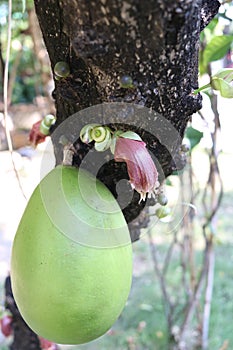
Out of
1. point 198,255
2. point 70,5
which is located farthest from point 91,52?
point 198,255

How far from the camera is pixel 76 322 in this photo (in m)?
0.33

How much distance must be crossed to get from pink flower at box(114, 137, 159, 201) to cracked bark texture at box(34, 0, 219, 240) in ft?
0.09

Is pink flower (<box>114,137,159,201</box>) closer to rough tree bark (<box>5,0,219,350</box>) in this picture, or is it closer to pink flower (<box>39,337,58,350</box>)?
rough tree bark (<box>5,0,219,350</box>)

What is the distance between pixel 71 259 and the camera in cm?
32

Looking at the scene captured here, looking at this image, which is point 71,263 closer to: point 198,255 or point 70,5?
point 70,5

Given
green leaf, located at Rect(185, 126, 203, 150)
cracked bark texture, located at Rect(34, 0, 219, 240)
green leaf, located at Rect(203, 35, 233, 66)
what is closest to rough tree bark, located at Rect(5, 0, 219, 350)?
cracked bark texture, located at Rect(34, 0, 219, 240)

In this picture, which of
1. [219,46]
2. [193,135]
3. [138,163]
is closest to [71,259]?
[138,163]

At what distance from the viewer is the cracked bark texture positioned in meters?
0.24

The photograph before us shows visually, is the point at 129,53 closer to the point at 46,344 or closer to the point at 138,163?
the point at 138,163

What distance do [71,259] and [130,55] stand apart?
0.15 metres

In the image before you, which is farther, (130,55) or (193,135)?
(193,135)

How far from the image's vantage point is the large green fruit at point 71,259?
0.32 meters

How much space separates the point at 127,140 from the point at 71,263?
0.33 ft

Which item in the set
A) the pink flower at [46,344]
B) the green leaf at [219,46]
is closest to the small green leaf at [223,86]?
the green leaf at [219,46]
